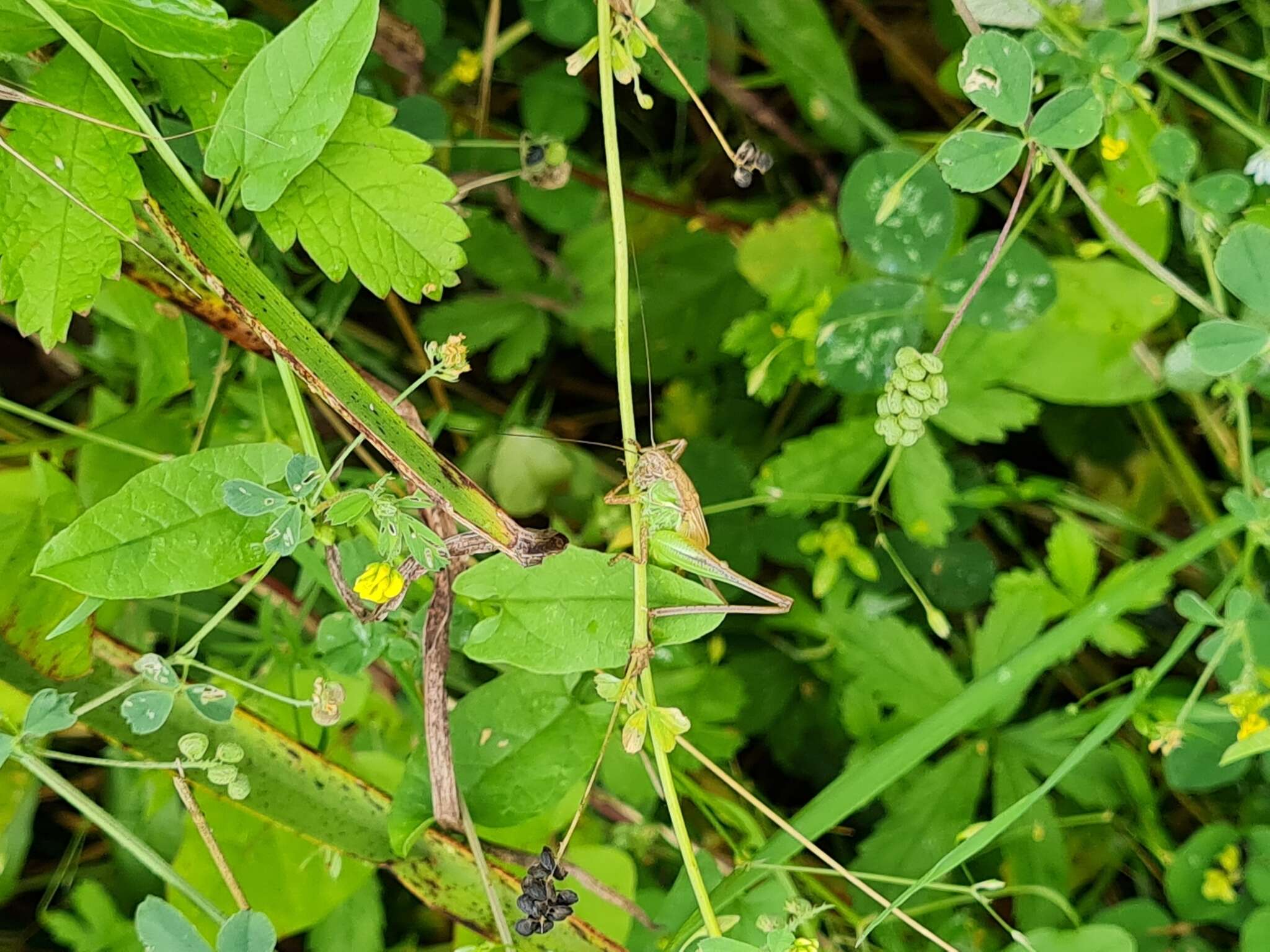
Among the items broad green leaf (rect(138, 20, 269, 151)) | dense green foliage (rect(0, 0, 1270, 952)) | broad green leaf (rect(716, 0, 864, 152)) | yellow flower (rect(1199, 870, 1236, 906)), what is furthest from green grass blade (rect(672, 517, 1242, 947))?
broad green leaf (rect(138, 20, 269, 151))

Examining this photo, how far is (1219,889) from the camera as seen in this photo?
5.26 feet

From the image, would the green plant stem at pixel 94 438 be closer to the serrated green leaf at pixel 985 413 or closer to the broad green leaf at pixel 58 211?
the broad green leaf at pixel 58 211

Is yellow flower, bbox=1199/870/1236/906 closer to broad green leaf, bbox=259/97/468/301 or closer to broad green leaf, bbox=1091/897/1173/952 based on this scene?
broad green leaf, bbox=1091/897/1173/952

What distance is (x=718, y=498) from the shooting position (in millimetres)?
1857

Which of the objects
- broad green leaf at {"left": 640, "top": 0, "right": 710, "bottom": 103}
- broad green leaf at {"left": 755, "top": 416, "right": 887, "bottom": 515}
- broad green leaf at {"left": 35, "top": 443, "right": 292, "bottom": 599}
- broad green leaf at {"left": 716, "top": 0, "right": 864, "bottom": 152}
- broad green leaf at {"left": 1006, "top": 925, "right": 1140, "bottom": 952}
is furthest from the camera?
broad green leaf at {"left": 716, "top": 0, "right": 864, "bottom": 152}

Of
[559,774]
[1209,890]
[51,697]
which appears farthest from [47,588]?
[1209,890]

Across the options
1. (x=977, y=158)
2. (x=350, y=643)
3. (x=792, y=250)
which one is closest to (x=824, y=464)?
(x=792, y=250)

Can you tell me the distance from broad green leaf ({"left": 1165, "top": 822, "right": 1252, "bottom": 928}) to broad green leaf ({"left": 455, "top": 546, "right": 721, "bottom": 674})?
1.20 metres

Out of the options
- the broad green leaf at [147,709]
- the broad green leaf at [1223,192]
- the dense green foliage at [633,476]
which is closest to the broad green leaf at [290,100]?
the dense green foliage at [633,476]

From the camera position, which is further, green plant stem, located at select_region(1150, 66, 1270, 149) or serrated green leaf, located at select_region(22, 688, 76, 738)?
green plant stem, located at select_region(1150, 66, 1270, 149)

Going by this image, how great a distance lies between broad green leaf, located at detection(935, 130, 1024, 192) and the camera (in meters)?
1.19

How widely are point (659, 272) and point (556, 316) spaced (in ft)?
0.76

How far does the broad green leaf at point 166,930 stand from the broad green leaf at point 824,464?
109 cm

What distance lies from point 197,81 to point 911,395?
37.4 inches
